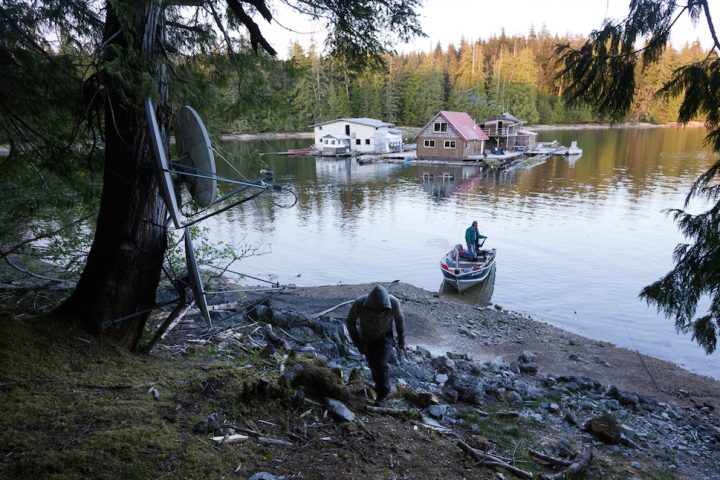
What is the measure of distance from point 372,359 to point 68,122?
17.8 feet

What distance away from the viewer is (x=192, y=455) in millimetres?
3156

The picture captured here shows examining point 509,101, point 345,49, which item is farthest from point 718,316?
point 509,101

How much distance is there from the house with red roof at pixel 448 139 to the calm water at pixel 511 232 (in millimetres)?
6069

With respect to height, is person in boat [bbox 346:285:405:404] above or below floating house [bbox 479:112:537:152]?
below

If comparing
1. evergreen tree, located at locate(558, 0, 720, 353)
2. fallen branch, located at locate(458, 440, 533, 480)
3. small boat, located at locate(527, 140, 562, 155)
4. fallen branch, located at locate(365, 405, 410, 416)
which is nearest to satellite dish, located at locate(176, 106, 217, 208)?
fallen branch, located at locate(365, 405, 410, 416)

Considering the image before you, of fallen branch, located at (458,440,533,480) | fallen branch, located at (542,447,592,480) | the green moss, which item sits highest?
the green moss

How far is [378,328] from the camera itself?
576 centimetres

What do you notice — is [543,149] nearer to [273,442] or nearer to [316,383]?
[316,383]

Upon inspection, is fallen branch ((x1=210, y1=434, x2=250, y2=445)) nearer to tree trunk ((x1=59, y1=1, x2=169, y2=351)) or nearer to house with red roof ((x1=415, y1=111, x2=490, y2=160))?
tree trunk ((x1=59, y1=1, x2=169, y2=351))

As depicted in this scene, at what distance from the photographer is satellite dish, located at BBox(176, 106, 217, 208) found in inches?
184

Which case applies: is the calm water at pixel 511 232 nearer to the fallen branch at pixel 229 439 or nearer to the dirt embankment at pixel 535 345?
the dirt embankment at pixel 535 345

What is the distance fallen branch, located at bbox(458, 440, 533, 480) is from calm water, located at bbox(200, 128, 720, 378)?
5068 mm

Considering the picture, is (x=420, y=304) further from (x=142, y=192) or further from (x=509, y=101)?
(x=509, y=101)

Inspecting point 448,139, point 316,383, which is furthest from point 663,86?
point 448,139
